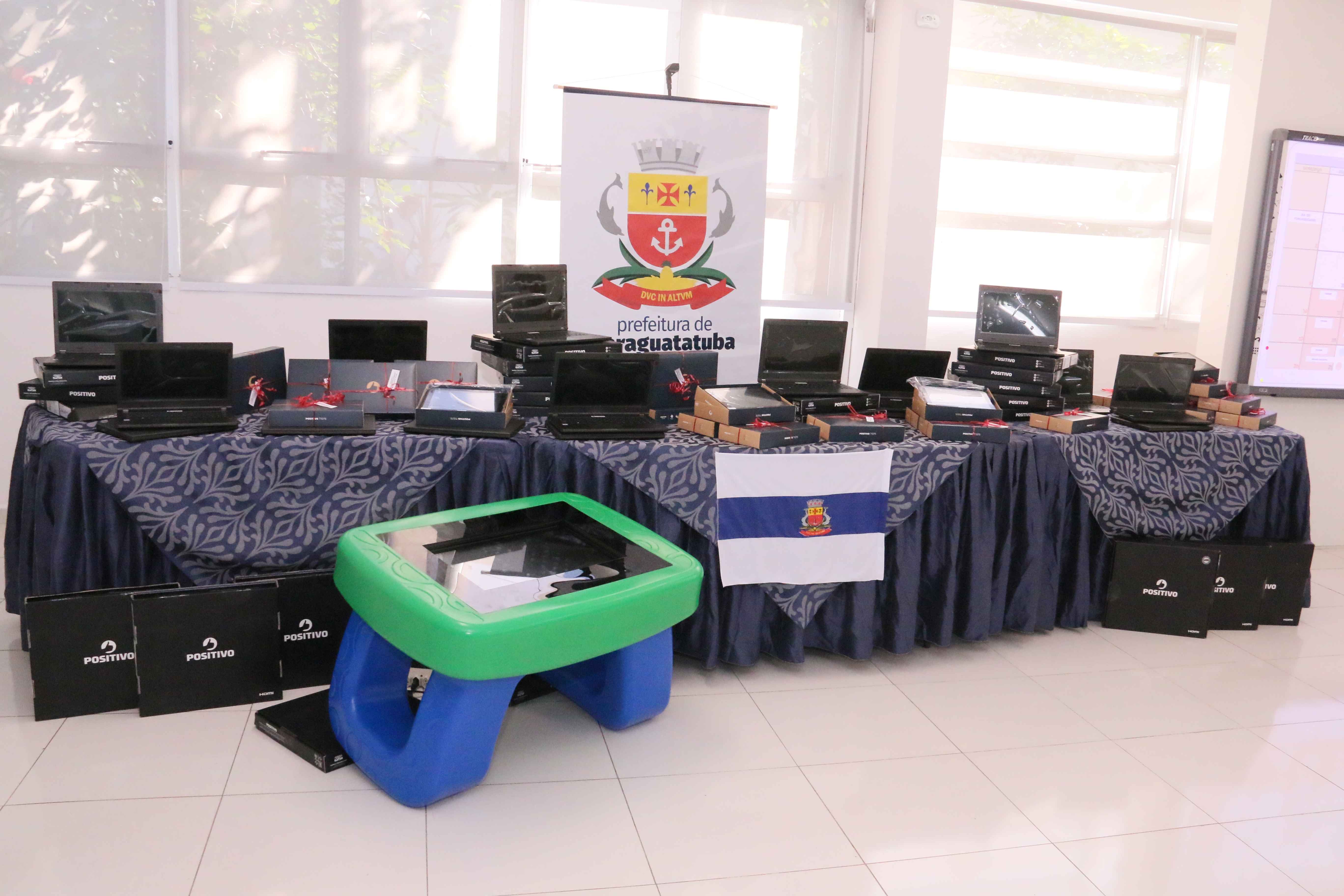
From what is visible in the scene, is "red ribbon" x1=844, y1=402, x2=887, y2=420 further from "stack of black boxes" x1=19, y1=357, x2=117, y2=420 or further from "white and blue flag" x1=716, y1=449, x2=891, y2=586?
"stack of black boxes" x1=19, y1=357, x2=117, y2=420

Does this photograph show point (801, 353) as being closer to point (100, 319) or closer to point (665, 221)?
point (665, 221)

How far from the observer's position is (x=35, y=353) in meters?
4.25

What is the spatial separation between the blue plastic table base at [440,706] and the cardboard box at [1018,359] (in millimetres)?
1680

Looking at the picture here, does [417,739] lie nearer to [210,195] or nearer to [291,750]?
[291,750]

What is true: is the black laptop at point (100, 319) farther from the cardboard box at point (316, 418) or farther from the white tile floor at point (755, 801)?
the white tile floor at point (755, 801)

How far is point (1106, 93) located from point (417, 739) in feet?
17.2

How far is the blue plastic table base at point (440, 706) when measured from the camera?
2.18 m

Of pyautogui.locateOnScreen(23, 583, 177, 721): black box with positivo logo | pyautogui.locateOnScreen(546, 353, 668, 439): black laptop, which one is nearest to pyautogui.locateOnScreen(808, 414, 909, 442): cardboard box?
pyautogui.locateOnScreen(546, 353, 668, 439): black laptop

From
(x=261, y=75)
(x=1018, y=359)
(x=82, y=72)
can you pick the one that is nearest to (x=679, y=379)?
(x=1018, y=359)

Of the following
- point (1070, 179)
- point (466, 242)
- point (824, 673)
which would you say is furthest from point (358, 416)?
point (1070, 179)

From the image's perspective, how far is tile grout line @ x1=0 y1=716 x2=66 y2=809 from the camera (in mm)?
2166

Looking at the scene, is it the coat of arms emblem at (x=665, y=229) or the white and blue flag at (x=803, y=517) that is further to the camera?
the coat of arms emblem at (x=665, y=229)

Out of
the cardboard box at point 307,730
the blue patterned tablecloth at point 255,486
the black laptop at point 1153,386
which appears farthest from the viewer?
the black laptop at point 1153,386

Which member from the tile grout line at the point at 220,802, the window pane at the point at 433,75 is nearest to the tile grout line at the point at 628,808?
the tile grout line at the point at 220,802
